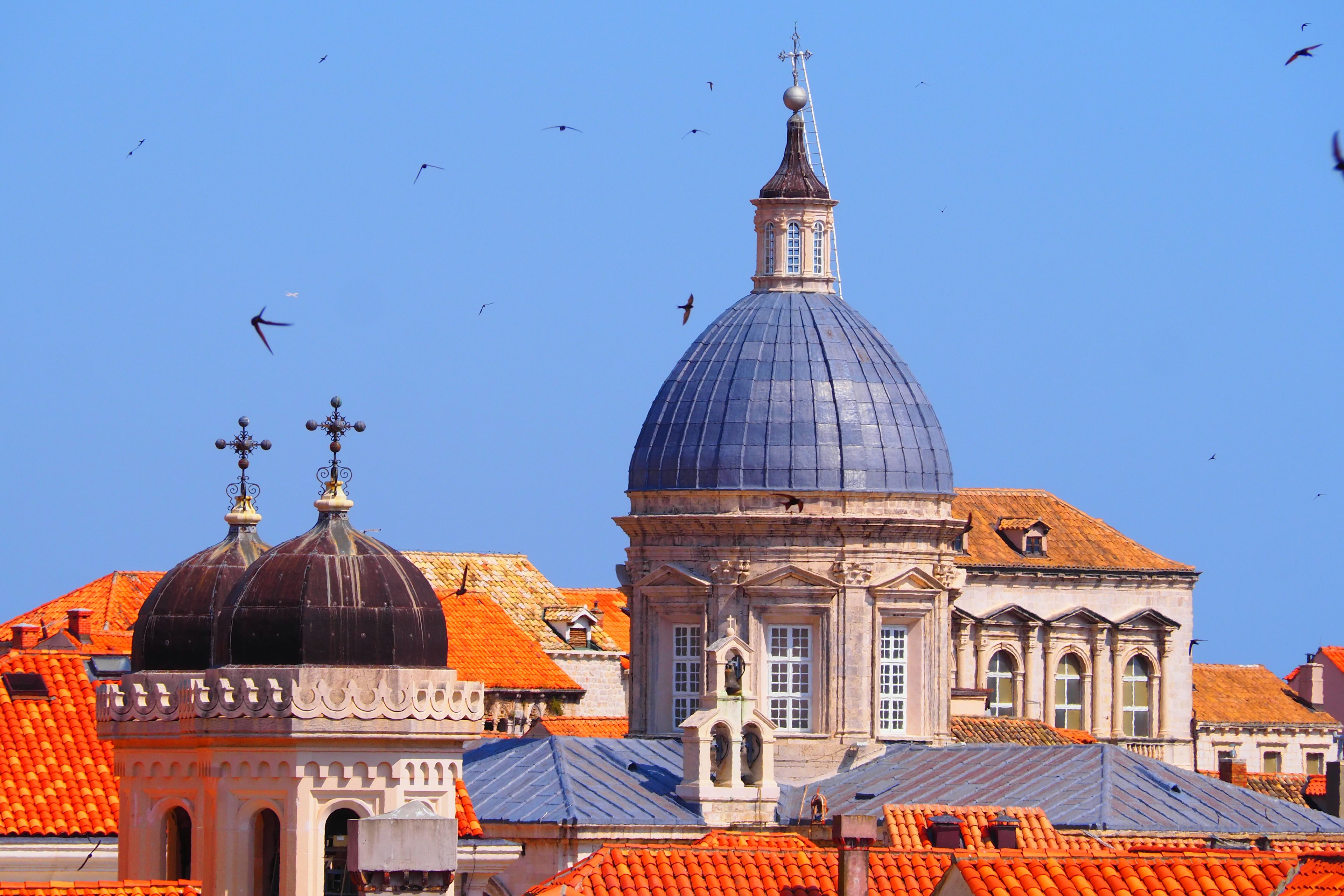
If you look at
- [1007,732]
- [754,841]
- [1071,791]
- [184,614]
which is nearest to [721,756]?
[1071,791]

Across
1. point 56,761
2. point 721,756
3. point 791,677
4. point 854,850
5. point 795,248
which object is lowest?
point 854,850

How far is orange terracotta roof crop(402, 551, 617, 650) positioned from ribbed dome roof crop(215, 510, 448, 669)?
6114cm

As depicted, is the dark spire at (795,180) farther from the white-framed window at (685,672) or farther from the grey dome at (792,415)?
the white-framed window at (685,672)

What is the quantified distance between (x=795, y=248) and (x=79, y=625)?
18.4 m

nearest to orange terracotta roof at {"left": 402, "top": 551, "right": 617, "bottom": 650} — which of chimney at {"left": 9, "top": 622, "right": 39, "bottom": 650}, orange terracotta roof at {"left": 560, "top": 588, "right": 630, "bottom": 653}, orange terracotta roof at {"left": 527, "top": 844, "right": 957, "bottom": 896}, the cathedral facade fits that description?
orange terracotta roof at {"left": 560, "top": 588, "right": 630, "bottom": 653}


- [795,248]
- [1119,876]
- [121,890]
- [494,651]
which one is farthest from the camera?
[494,651]

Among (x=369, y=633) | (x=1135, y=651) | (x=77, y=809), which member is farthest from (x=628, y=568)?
(x=1135, y=651)

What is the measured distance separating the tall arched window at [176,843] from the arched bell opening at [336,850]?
2.02 meters

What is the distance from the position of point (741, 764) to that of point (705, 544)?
192 inches

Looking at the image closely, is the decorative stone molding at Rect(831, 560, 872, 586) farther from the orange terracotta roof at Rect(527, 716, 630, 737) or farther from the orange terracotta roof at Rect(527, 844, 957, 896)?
the orange terracotta roof at Rect(527, 844, 957, 896)

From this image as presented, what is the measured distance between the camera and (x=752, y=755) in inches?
2250

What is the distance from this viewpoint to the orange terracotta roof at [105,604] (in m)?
79.2

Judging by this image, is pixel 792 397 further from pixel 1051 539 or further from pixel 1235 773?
pixel 1051 539

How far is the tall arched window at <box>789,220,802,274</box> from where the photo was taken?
63406mm
